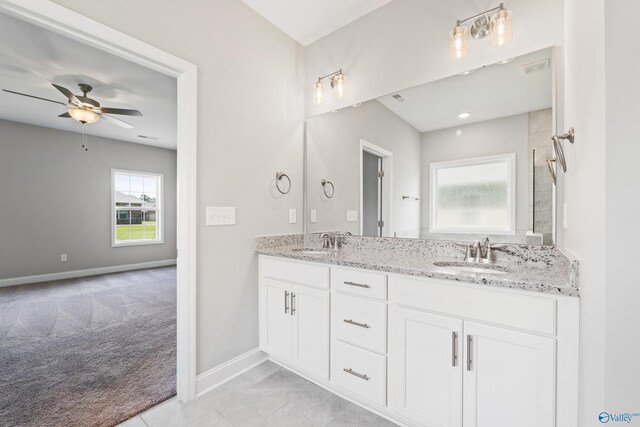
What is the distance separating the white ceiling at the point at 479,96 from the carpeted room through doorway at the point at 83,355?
253 cm

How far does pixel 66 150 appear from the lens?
4.94 meters

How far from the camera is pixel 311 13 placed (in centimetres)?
217

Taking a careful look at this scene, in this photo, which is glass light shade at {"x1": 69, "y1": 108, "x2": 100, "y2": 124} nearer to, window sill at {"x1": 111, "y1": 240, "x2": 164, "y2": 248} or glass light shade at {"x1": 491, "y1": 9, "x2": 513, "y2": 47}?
window sill at {"x1": 111, "y1": 240, "x2": 164, "y2": 248}

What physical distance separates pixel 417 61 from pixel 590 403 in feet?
6.50

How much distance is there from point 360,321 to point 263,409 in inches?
31.7

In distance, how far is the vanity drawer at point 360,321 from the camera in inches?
57.3

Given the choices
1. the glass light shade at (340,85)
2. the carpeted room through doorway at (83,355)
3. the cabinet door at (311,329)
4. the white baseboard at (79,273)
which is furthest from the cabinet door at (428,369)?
the white baseboard at (79,273)

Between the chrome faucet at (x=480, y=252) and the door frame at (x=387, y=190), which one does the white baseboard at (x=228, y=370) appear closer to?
the door frame at (x=387, y=190)

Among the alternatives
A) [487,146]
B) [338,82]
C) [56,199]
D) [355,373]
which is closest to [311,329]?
[355,373]

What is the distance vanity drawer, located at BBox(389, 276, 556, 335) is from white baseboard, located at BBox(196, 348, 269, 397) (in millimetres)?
1311

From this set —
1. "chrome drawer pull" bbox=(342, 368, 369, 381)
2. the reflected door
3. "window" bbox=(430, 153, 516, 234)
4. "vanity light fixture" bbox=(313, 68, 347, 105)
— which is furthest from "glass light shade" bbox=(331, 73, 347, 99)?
"chrome drawer pull" bbox=(342, 368, 369, 381)

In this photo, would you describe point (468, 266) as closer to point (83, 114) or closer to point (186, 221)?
point (186, 221)

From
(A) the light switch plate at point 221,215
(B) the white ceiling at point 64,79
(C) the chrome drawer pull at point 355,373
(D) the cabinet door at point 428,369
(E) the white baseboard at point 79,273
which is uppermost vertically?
(B) the white ceiling at point 64,79

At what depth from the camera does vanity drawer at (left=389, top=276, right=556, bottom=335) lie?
1.03 meters
